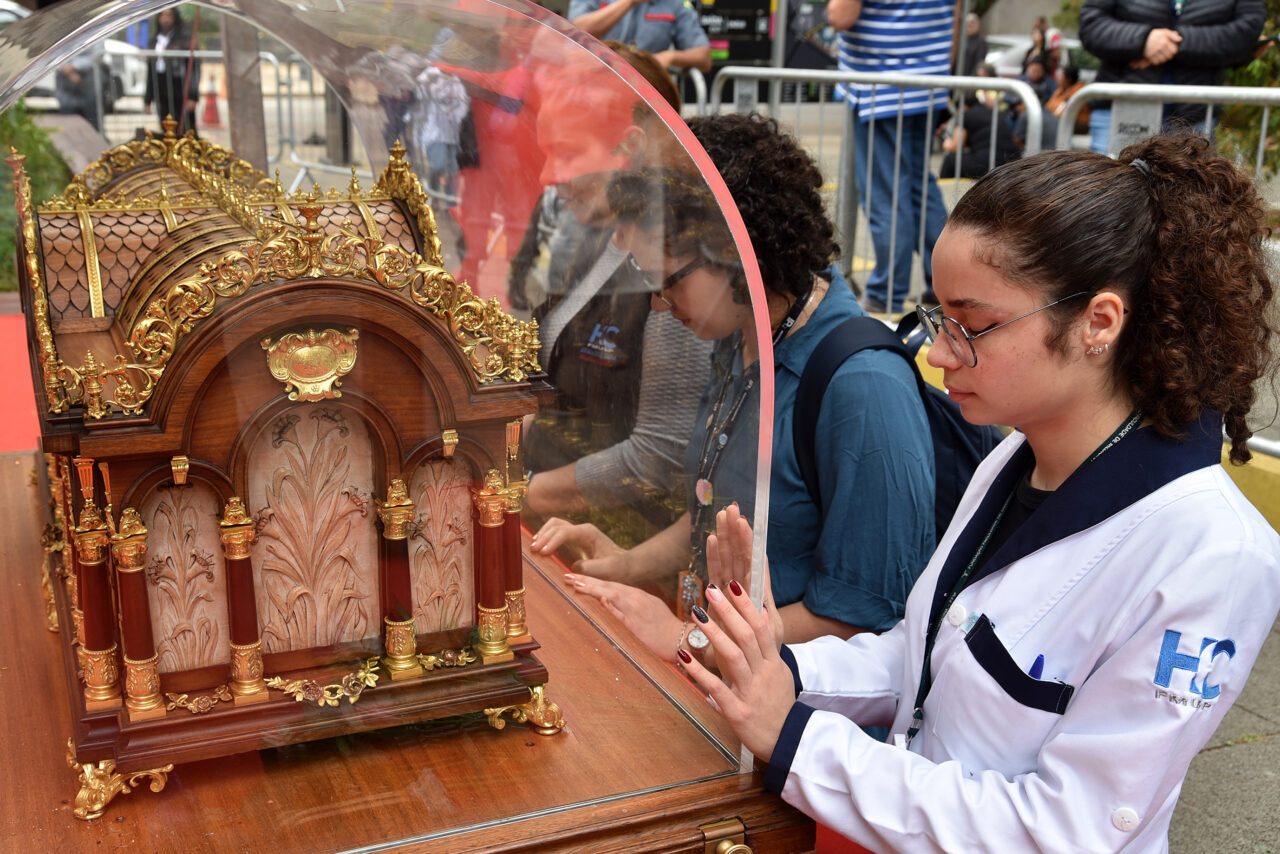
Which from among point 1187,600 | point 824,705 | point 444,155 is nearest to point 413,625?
point 824,705

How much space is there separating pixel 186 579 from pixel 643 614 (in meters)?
0.62

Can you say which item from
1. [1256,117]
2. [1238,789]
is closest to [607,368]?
[1238,789]

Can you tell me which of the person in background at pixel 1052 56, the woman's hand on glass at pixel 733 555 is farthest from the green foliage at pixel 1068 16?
the woman's hand on glass at pixel 733 555

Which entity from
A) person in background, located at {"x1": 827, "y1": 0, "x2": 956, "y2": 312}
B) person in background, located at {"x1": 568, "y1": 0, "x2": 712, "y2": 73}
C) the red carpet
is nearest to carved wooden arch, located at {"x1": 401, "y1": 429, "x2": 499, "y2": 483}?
the red carpet

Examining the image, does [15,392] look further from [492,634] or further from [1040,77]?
[1040,77]

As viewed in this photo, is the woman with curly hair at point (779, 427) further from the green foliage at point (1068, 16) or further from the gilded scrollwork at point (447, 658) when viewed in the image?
the green foliage at point (1068, 16)

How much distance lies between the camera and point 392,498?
1.43 m

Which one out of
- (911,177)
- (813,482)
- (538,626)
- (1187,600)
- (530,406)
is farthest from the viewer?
(911,177)

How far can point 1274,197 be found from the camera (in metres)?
1.89

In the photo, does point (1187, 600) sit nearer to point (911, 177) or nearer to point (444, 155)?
point (444, 155)

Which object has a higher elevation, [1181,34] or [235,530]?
[1181,34]

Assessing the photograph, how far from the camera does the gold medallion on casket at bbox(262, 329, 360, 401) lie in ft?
4.27

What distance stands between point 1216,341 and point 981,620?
40 centimetres

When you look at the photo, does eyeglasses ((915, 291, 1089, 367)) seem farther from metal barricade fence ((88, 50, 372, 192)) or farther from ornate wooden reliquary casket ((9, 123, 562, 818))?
metal barricade fence ((88, 50, 372, 192))
